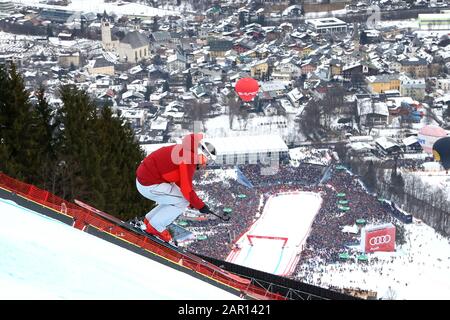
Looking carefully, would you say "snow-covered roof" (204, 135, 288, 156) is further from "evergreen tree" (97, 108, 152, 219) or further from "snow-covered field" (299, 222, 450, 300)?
"evergreen tree" (97, 108, 152, 219)

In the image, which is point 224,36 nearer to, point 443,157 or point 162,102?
point 162,102

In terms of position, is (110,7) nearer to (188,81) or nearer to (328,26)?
(328,26)

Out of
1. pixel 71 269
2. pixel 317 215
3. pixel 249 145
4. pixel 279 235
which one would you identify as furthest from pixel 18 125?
pixel 249 145

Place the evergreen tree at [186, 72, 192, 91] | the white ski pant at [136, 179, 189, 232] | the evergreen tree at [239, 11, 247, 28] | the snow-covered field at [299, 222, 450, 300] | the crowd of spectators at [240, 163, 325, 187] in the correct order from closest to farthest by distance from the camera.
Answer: the white ski pant at [136, 179, 189, 232] < the snow-covered field at [299, 222, 450, 300] < the crowd of spectators at [240, 163, 325, 187] < the evergreen tree at [186, 72, 192, 91] < the evergreen tree at [239, 11, 247, 28]

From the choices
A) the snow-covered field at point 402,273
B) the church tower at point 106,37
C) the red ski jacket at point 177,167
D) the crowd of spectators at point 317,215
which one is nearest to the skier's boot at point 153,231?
the red ski jacket at point 177,167

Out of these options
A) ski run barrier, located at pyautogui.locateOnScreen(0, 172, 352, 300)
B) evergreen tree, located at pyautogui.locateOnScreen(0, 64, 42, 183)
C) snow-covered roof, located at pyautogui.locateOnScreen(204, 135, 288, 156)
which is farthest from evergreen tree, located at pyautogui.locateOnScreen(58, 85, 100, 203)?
snow-covered roof, located at pyautogui.locateOnScreen(204, 135, 288, 156)
